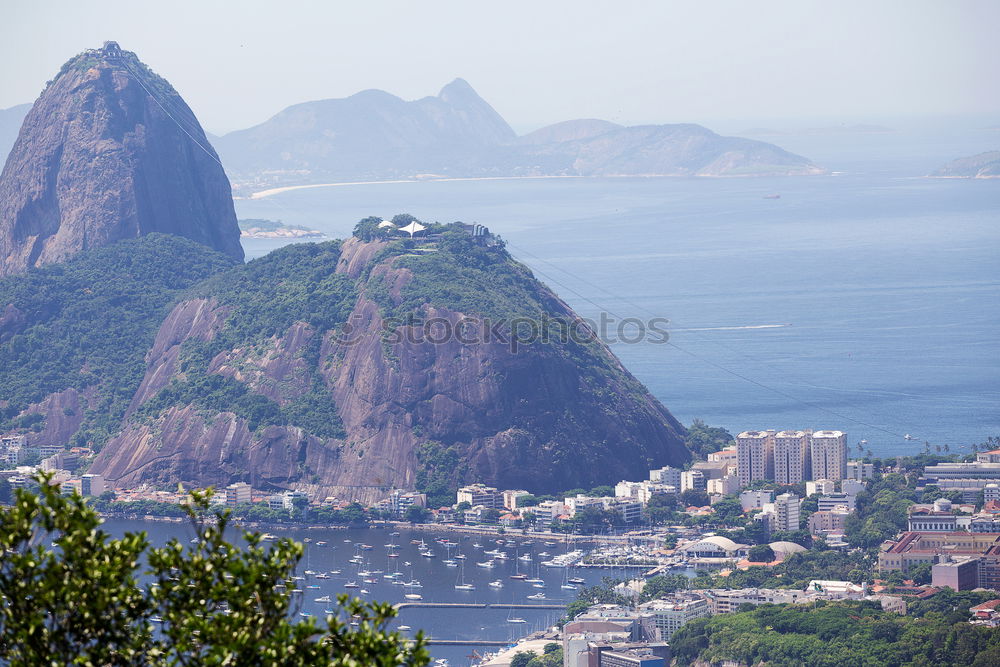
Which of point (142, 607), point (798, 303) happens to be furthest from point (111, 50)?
point (142, 607)

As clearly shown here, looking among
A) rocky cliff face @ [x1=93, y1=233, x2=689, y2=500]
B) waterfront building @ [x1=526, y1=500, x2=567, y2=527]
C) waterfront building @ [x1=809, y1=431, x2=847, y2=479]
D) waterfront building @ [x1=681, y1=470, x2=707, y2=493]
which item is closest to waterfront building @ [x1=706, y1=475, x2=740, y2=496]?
waterfront building @ [x1=681, y1=470, x2=707, y2=493]

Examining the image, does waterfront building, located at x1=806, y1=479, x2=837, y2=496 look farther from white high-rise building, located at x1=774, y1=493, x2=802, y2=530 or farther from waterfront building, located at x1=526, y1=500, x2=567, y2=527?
waterfront building, located at x1=526, y1=500, x2=567, y2=527

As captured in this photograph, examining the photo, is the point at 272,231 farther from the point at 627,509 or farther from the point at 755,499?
the point at 755,499

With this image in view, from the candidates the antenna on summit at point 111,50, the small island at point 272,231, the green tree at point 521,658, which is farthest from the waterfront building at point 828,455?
the small island at point 272,231

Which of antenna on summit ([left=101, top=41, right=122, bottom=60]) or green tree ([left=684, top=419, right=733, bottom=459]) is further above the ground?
antenna on summit ([left=101, top=41, right=122, bottom=60])

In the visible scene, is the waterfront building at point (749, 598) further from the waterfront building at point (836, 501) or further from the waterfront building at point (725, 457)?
the waterfront building at point (725, 457)
